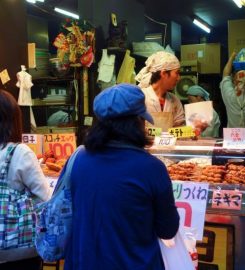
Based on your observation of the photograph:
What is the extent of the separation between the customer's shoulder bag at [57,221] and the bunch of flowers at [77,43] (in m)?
4.62

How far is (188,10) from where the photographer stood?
12.2 metres

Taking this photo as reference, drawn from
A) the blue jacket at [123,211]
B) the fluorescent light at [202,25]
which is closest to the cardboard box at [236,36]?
the fluorescent light at [202,25]

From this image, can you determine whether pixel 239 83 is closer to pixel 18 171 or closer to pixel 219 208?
pixel 219 208

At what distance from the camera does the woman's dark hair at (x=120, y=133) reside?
5.65 feet

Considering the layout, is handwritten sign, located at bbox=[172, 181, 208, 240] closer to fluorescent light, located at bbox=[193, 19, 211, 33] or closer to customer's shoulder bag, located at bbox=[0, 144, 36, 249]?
customer's shoulder bag, located at bbox=[0, 144, 36, 249]

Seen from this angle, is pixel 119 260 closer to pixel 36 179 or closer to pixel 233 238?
pixel 36 179

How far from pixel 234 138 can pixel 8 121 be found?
176cm

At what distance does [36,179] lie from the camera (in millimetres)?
2279

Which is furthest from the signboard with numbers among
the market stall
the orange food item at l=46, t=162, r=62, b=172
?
the orange food item at l=46, t=162, r=62, b=172

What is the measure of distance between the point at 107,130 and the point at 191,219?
1.04 metres

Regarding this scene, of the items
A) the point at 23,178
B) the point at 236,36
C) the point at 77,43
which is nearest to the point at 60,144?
the point at 23,178

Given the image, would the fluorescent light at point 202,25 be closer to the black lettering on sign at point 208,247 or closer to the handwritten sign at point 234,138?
the handwritten sign at point 234,138

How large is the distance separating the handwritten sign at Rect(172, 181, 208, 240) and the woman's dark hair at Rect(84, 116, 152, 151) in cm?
93

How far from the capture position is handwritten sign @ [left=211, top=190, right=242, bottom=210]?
2590mm
